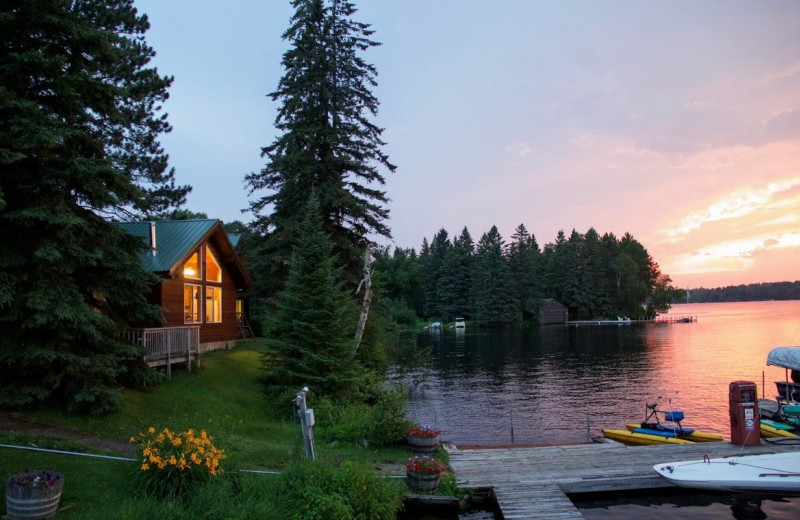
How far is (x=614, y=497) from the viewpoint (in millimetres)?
10812

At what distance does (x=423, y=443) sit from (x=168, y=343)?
10880 millimetres

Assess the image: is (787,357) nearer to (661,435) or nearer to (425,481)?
(661,435)

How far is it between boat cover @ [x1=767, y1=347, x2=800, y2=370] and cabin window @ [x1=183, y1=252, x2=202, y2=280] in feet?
82.7

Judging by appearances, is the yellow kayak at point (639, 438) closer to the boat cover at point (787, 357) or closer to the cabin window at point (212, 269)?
the boat cover at point (787, 357)

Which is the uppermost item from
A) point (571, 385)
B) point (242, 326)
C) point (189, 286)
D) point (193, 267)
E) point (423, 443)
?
point (193, 267)

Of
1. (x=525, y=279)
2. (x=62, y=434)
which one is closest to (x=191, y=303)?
(x=62, y=434)

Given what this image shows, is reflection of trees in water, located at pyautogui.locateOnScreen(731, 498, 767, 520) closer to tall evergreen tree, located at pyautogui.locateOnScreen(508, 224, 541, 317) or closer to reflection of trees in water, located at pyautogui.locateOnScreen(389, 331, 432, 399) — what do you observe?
reflection of trees in water, located at pyautogui.locateOnScreen(389, 331, 432, 399)

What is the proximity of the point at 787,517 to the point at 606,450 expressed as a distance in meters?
3.70

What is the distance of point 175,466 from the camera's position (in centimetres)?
816

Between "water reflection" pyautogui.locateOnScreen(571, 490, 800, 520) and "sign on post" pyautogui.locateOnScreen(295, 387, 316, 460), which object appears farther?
"water reflection" pyautogui.locateOnScreen(571, 490, 800, 520)

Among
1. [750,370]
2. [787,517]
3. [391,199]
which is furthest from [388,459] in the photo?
[750,370]

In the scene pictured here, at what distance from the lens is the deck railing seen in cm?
1744

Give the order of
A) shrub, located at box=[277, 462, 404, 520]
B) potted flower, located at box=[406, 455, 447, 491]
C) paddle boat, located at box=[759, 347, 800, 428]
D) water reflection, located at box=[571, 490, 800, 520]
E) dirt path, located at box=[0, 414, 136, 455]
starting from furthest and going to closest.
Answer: paddle boat, located at box=[759, 347, 800, 428] < dirt path, located at box=[0, 414, 136, 455] < water reflection, located at box=[571, 490, 800, 520] < potted flower, located at box=[406, 455, 447, 491] < shrub, located at box=[277, 462, 404, 520]

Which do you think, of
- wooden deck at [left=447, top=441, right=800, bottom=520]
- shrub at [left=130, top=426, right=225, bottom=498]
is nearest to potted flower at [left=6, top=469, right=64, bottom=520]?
shrub at [left=130, top=426, right=225, bottom=498]
